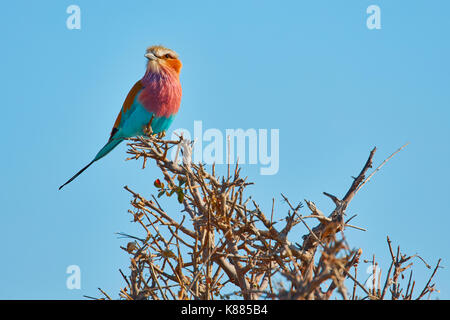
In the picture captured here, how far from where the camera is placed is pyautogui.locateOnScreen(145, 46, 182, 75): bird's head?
18.7ft

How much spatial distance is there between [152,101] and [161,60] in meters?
0.55

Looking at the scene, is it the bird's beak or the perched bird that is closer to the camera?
the perched bird

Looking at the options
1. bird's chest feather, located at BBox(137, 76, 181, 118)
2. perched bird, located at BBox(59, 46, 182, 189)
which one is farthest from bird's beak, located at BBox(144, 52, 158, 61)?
bird's chest feather, located at BBox(137, 76, 181, 118)

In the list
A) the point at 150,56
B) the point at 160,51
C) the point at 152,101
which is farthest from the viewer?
the point at 160,51

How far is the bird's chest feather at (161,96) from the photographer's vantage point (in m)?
5.46

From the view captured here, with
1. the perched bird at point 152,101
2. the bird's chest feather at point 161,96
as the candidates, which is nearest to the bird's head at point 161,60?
the perched bird at point 152,101

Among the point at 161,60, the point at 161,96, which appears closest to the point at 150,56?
the point at 161,60

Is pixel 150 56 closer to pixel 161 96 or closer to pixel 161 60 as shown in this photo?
pixel 161 60

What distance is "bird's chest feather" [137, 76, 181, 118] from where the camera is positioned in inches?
215

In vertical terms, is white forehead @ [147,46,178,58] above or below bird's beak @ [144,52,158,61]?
above

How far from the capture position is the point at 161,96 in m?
5.50

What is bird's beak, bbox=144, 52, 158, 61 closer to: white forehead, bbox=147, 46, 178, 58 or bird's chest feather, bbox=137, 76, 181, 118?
white forehead, bbox=147, 46, 178, 58
